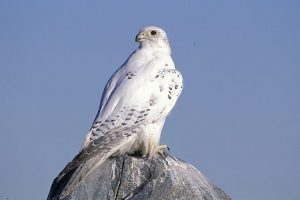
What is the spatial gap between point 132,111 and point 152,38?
171 cm

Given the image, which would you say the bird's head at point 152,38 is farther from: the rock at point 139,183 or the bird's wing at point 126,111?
the rock at point 139,183

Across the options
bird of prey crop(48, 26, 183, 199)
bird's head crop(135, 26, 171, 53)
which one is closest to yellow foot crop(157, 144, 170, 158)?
bird of prey crop(48, 26, 183, 199)

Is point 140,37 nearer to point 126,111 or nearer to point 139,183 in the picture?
point 126,111

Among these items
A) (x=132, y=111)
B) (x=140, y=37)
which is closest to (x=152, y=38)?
(x=140, y=37)

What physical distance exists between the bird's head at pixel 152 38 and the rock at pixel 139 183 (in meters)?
2.25

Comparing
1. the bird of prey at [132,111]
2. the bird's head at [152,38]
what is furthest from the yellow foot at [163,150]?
the bird's head at [152,38]

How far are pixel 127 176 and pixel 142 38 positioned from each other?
8.99 ft

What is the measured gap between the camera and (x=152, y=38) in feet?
41.9

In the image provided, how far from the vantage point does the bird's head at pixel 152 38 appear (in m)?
Answer: 12.8

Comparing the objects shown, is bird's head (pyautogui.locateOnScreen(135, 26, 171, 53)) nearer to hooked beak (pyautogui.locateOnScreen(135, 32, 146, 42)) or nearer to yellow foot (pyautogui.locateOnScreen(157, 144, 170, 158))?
hooked beak (pyautogui.locateOnScreen(135, 32, 146, 42))

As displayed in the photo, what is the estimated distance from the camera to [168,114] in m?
12.1

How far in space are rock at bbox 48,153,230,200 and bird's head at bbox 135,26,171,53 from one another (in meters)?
2.25

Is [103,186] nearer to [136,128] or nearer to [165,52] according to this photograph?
[136,128]

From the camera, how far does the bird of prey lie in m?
11.1
